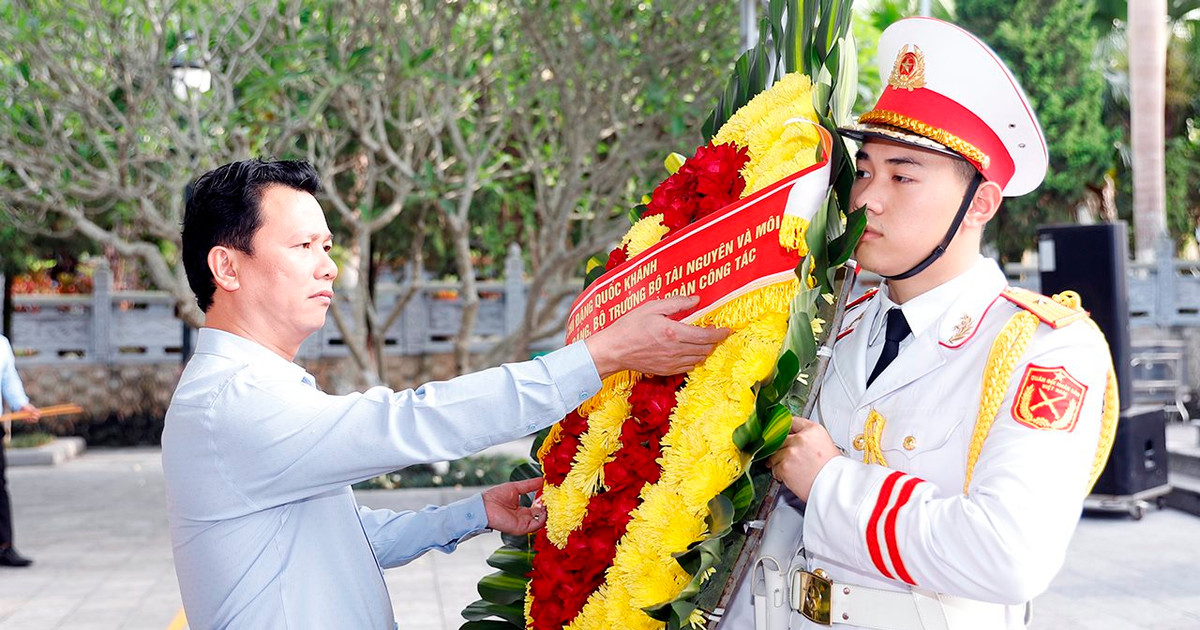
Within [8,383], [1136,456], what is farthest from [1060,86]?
[8,383]

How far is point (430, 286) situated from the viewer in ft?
51.0

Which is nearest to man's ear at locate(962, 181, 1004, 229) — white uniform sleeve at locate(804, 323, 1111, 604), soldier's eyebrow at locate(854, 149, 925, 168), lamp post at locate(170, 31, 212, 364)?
soldier's eyebrow at locate(854, 149, 925, 168)

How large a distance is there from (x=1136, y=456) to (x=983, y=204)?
276 inches

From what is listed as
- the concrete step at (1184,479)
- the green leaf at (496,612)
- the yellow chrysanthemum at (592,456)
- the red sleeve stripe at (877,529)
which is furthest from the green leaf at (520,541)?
the concrete step at (1184,479)

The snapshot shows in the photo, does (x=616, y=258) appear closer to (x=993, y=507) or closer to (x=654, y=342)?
(x=654, y=342)

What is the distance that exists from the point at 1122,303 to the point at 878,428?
7.12m

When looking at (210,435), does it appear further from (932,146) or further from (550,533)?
(932,146)

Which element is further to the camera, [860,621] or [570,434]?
[570,434]

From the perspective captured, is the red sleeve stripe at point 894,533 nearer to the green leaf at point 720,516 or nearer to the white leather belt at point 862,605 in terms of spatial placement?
the white leather belt at point 862,605

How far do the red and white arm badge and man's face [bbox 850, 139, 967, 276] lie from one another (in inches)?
11.2

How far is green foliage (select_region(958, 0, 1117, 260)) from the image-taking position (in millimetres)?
20469

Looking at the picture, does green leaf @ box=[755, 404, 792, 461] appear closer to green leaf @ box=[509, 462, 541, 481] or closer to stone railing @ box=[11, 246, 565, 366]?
green leaf @ box=[509, 462, 541, 481]

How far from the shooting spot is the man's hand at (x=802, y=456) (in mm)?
1645

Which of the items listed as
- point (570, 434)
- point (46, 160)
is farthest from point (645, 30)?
point (570, 434)
